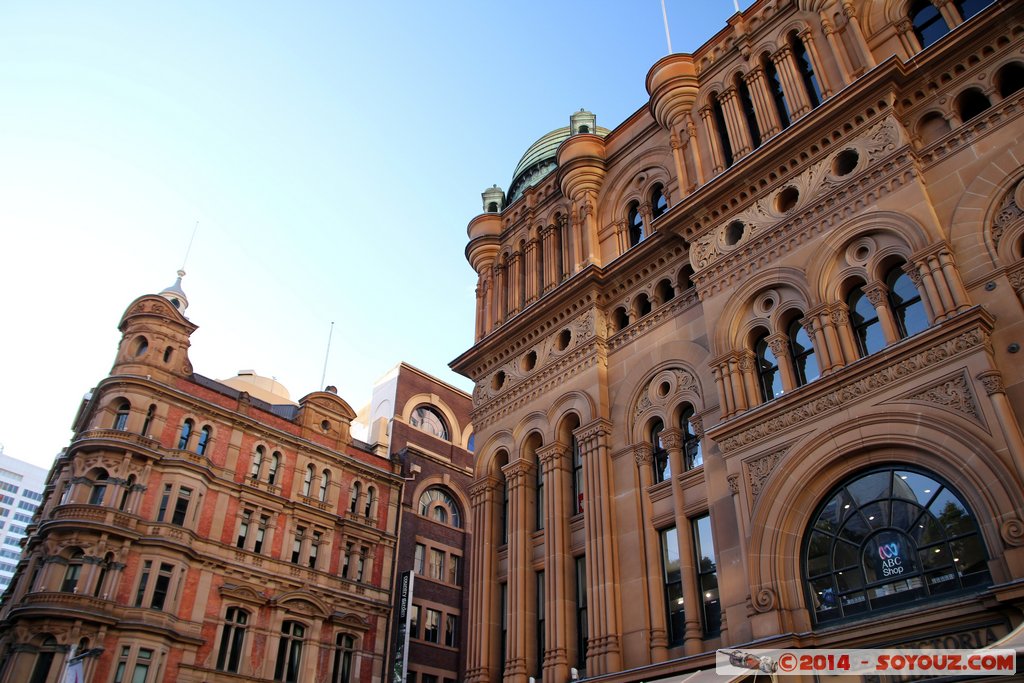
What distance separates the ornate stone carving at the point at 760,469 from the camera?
18906 millimetres

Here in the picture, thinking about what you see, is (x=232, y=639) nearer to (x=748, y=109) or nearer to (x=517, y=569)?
(x=517, y=569)

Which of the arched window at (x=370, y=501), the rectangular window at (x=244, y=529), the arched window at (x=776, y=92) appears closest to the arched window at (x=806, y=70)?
the arched window at (x=776, y=92)

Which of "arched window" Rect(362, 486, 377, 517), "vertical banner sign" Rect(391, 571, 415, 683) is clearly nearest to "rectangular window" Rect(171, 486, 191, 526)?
"arched window" Rect(362, 486, 377, 517)

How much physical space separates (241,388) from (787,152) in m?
43.0

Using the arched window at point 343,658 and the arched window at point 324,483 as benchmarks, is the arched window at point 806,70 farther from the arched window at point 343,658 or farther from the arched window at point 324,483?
the arched window at point 343,658

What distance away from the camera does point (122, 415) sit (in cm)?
3809

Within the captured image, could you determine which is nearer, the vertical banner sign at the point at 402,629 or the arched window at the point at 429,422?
the vertical banner sign at the point at 402,629

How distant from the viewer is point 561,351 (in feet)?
92.1

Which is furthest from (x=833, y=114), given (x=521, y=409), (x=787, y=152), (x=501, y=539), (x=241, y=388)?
(x=241, y=388)

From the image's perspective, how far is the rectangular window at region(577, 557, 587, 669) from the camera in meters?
22.7

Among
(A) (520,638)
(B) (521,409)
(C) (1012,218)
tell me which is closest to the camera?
(C) (1012,218)

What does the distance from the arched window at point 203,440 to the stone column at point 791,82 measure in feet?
103

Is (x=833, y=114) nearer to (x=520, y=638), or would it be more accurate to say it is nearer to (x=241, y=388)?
(x=520, y=638)

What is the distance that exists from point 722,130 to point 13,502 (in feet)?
658
